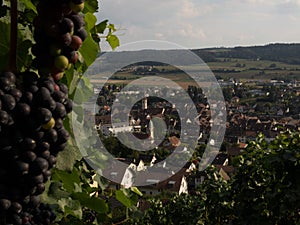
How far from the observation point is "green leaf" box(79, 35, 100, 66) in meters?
1.24

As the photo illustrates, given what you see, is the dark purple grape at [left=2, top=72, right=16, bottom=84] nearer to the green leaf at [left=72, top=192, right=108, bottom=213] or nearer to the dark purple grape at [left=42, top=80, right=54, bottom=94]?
the dark purple grape at [left=42, top=80, right=54, bottom=94]

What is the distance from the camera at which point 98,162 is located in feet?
8.52

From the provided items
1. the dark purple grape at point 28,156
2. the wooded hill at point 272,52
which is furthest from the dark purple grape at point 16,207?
the wooded hill at point 272,52

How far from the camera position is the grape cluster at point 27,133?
791 millimetres

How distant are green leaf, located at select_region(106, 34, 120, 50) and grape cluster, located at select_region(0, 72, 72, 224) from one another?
4.37ft

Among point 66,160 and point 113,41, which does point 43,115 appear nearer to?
point 66,160

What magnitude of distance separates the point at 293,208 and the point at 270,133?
39424mm

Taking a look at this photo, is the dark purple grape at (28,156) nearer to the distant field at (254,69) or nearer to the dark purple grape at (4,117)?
the dark purple grape at (4,117)

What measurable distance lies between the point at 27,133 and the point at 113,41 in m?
1.43

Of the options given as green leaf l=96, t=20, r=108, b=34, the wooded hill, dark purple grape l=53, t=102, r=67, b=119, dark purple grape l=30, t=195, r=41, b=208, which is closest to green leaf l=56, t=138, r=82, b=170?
dark purple grape l=30, t=195, r=41, b=208

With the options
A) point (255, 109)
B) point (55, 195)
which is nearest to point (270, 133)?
point (255, 109)

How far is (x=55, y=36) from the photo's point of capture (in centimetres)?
83

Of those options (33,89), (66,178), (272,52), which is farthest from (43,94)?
(272,52)

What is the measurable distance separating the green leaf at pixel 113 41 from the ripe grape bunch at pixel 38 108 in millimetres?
1312
